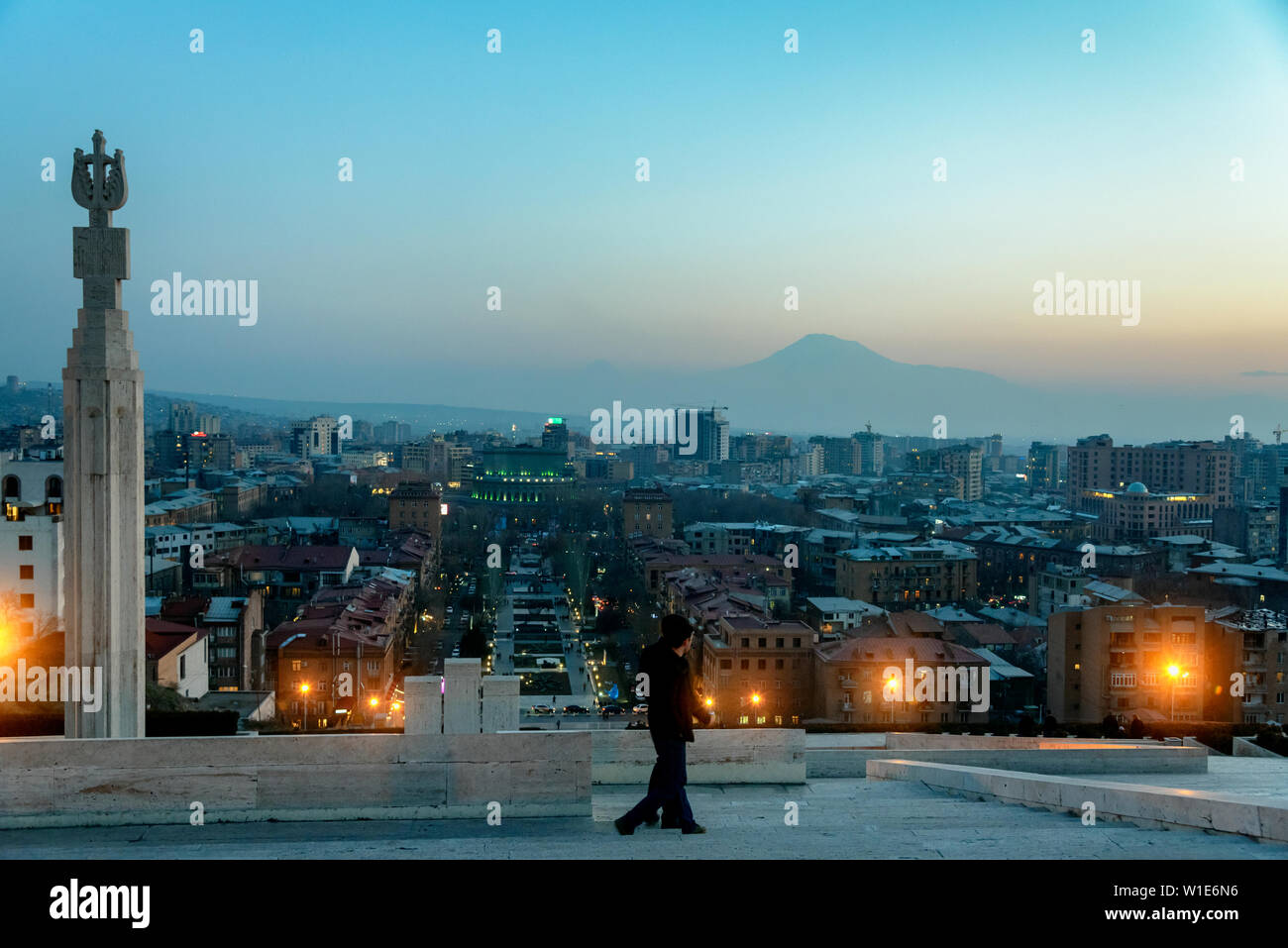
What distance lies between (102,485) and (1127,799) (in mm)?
6260

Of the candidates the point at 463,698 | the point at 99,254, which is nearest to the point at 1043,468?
the point at 99,254

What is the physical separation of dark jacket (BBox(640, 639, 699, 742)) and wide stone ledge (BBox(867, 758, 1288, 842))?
2.04 meters

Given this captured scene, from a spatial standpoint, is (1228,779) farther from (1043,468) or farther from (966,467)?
(1043,468)

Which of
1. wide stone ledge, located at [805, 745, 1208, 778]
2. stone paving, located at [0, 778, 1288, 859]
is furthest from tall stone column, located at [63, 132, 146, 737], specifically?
wide stone ledge, located at [805, 745, 1208, 778]

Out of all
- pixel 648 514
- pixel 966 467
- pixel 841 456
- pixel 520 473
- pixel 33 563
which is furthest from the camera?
pixel 841 456

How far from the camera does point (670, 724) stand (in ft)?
14.9

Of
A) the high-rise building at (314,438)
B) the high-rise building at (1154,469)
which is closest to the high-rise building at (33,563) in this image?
the high-rise building at (1154,469)

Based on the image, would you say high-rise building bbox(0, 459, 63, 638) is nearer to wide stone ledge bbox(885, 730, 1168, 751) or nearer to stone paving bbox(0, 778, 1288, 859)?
wide stone ledge bbox(885, 730, 1168, 751)

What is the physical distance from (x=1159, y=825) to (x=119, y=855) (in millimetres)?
4212

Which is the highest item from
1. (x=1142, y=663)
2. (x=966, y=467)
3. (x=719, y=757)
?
(x=966, y=467)

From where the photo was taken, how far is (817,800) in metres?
5.82

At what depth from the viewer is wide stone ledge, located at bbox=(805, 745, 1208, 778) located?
25.4ft

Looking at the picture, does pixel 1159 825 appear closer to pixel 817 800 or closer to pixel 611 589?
pixel 817 800
